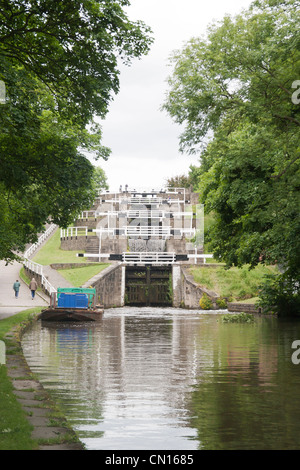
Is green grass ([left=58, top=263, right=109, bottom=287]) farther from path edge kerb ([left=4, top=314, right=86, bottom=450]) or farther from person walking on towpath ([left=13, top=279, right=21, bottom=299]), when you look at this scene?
path edge kerb ([left=4, top=314, right=86, bottom=450])

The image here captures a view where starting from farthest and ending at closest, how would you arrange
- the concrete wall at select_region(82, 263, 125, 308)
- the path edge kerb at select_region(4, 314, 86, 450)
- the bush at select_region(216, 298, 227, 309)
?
1. the concrete wall at select_region(82, 263, 125, 308)
2. the bush at select_region(216, 298, 227, 309)
3. the path edge kerb at select_region(4, 314, 86, 450)

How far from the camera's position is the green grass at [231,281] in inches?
1679

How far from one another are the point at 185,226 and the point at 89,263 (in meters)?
13.8

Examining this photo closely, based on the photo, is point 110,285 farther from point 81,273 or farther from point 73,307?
point 73,307

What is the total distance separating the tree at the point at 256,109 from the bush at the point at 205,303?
53.7ft

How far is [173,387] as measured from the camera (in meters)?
11.8

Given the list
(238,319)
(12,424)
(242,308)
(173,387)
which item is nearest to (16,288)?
(242,308)

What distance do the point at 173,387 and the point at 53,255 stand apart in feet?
156

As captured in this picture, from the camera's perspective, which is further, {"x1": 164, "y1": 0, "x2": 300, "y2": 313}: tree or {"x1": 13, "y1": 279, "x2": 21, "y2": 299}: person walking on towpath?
{"x1": 13, "y1": 279, "x2": 21, "y2": 299}: person walking on towpath

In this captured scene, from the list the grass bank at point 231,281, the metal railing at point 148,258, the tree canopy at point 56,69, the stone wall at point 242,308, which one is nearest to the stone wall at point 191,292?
the grass bank at point 231,281

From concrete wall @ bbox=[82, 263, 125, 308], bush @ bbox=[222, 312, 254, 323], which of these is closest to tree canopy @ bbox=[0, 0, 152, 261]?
bush @ bbox=[222, 312, 254, 323]

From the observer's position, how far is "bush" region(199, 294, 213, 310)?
41.7 meters

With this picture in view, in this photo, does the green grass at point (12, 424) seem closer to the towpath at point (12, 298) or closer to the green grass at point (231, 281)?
the towpath at point (12, 298)

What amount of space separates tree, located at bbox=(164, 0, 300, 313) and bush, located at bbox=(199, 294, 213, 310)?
1638 cm
